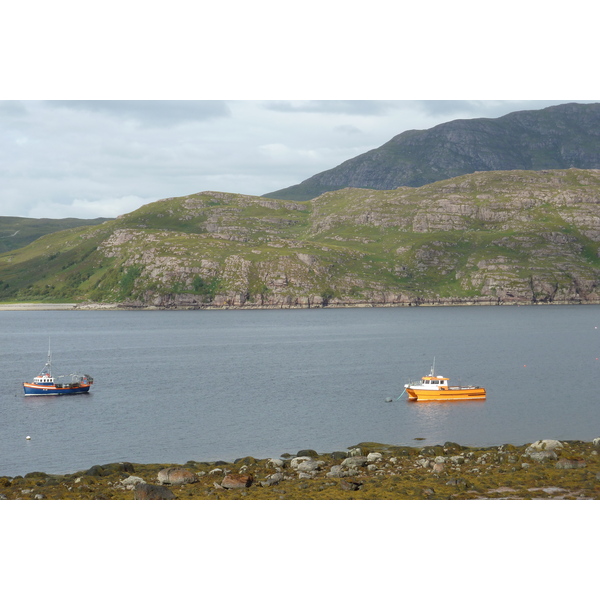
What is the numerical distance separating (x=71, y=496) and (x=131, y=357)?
10340 centimetres

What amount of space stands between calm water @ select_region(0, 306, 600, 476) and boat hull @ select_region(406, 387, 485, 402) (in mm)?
1778

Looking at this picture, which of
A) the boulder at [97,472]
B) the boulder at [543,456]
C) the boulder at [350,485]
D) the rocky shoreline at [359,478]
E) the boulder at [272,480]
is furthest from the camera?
the boulder at [97,472]

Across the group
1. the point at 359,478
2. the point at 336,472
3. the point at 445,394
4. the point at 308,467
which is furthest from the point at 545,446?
the point at 445,394

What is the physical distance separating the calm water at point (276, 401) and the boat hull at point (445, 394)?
5.83ft

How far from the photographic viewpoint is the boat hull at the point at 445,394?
91.4m

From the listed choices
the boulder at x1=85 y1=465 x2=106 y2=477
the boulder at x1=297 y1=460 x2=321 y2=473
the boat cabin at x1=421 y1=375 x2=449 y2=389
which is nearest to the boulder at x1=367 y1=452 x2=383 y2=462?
the boulder at x1=297 y1=460 x2=321 y2=473

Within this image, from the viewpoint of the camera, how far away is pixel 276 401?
90.8m

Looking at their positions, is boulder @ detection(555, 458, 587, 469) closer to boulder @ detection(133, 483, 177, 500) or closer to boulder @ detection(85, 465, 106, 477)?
boulder @ detection(133, 483, 177, 500)

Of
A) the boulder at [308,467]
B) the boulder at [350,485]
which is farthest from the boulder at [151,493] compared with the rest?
the boulder at [308,467]

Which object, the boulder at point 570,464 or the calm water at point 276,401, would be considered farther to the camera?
the calm water at point 276,401

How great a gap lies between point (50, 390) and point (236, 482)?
2530 inches

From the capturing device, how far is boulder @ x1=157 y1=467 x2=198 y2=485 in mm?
46719

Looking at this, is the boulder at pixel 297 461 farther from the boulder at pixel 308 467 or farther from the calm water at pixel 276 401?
the calm water at pixel 276 401

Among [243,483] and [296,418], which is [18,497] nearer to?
[243,483]
